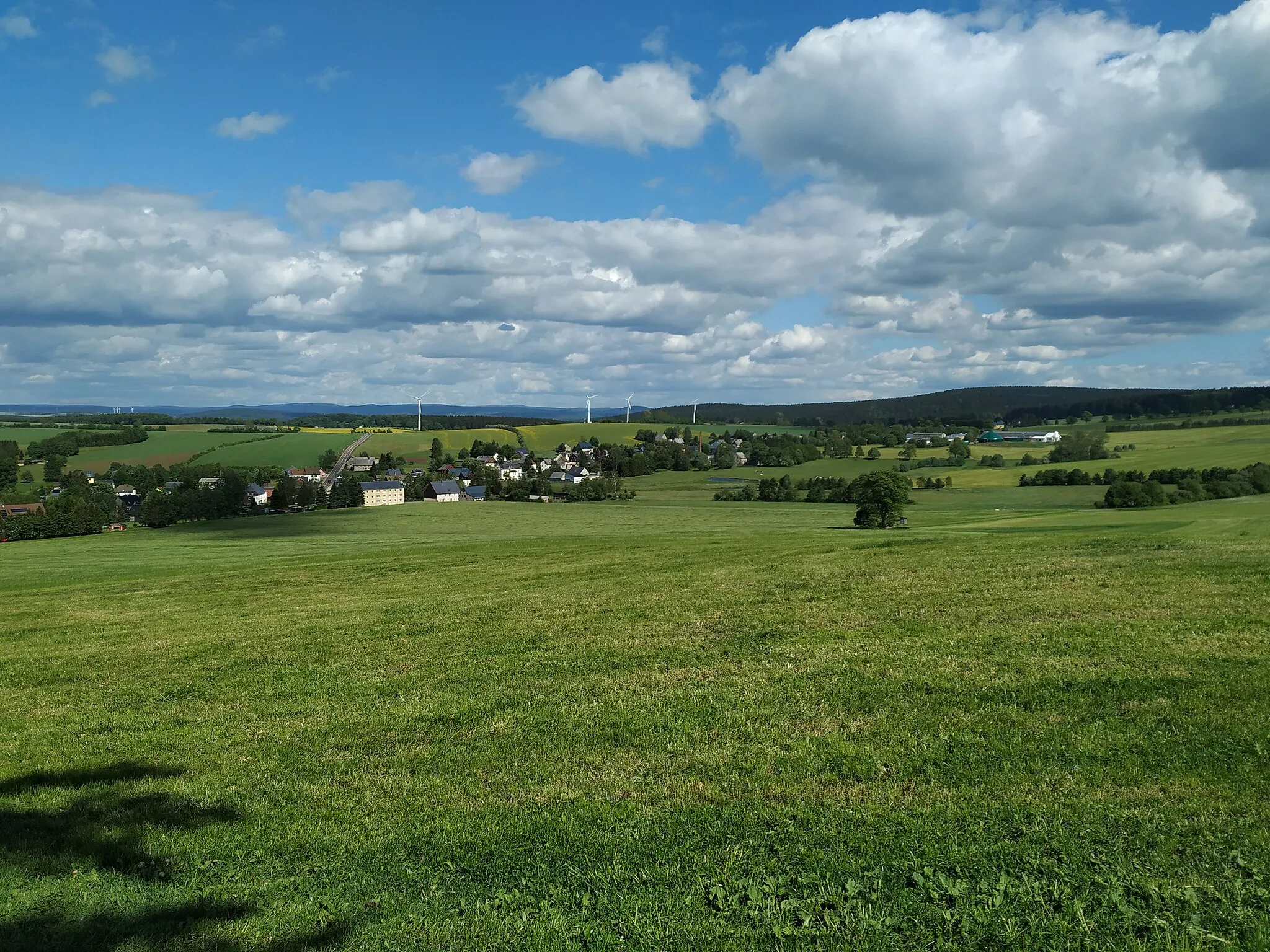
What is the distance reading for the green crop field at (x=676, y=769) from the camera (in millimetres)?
6859

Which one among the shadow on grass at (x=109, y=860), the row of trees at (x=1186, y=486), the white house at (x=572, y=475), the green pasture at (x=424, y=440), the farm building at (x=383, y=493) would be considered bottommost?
the farm building at (x=383, y=493)

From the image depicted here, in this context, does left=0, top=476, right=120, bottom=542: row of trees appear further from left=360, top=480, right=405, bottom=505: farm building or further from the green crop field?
the green crop field

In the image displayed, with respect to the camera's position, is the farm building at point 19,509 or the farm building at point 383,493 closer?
the farm building at point 19,509

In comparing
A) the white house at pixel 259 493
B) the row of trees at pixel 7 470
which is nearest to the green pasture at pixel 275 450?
the white house at pixel 259 493

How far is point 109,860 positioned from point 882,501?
62594 millimetres

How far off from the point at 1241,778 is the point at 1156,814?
4.71 feet

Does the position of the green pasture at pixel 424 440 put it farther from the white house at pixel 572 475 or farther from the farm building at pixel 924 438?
the farm building at pixel 924 438

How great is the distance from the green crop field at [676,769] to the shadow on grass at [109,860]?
4 centimetres

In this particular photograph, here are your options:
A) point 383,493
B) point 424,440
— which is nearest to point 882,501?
point 383,493

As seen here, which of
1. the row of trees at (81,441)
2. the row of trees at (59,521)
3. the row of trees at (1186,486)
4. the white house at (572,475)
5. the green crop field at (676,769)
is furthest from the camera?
the row of trees at (81,441)

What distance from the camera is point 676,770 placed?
10016 millimetres

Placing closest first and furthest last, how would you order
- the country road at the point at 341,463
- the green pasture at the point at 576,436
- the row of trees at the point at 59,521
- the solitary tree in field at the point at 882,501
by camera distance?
the solitary tree in field at the point at 882,501 < the row of trees at the point at 59,521 < the country road at the point at 341,463 < the green pasture at the point at 576,436

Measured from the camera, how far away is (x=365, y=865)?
8.11 metres

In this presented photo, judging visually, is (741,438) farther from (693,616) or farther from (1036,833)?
(1036,833)
